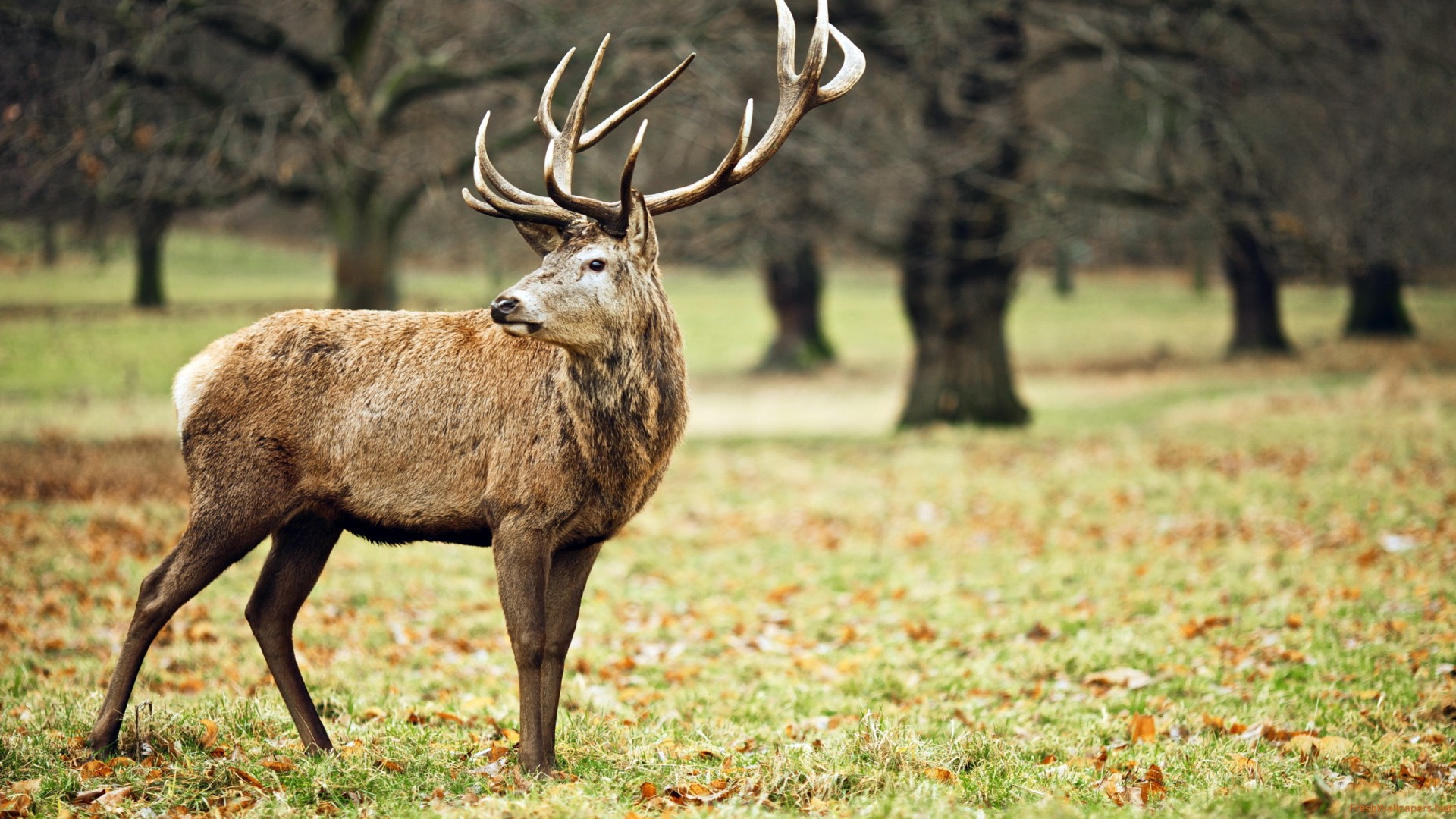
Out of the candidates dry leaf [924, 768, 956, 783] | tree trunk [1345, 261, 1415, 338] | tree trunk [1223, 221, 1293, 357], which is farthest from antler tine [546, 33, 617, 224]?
tree trunk [1345, 261, 1415, 338]

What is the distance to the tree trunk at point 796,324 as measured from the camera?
28406 millimetres

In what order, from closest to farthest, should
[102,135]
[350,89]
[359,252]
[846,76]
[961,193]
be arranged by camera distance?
[846,76], [102,135], [350,89], [359,252], [961,193]

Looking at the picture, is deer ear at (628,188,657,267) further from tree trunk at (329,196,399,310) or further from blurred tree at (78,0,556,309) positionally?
tree trunk at (329,196,399,310)

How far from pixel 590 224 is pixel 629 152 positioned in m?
0.34

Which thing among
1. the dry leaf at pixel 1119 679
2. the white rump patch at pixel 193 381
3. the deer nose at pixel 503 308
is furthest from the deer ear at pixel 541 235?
the dry leaf at pixel 1119 679

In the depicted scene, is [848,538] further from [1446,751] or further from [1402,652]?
[1446,751]

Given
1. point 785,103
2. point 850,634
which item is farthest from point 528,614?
point 850,634

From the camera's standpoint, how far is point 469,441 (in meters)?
4.64

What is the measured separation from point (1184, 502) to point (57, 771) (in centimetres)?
938

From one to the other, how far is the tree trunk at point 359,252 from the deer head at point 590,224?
907cm

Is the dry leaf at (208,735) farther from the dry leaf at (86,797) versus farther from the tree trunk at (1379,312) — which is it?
the tree trunk at (1379,312)

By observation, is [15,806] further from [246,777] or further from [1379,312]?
[1379,312]

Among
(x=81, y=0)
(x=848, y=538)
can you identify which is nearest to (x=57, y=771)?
(x=848, y=538)

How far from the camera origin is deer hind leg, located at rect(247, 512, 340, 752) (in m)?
4.86
